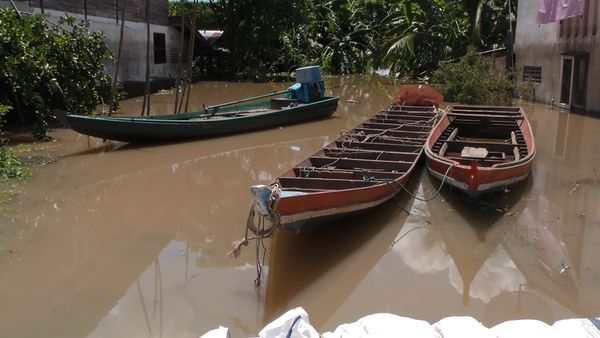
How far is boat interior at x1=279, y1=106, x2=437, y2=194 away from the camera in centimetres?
613

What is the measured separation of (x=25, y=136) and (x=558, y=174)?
1004cm

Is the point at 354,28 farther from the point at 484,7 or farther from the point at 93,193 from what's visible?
the point at 93,193

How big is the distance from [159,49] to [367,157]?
49.7 feet

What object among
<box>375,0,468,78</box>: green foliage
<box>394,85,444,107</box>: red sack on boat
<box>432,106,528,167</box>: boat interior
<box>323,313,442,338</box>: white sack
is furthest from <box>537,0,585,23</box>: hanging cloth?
<box>323,313,442,338</box>: white sack

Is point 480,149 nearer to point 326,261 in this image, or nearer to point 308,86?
point 326,261

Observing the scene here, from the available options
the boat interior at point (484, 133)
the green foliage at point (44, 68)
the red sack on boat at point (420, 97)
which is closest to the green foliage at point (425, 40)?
the red sack on boat at point (420, 97)

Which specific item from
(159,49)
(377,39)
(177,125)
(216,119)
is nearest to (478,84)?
(216,119)

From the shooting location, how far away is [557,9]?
14.5m

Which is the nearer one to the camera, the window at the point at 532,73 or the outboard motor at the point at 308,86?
the outboard motor at the point at 308,86

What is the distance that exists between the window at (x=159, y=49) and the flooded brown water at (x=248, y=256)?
12.3 metres

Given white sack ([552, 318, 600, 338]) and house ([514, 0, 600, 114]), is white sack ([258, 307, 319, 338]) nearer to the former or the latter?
white sack ([552, 318, 600, 338])

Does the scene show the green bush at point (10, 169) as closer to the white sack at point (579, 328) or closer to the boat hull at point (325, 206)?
the boat hull at point (325, 206)

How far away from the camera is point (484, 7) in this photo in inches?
848

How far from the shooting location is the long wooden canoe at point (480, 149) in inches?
255
